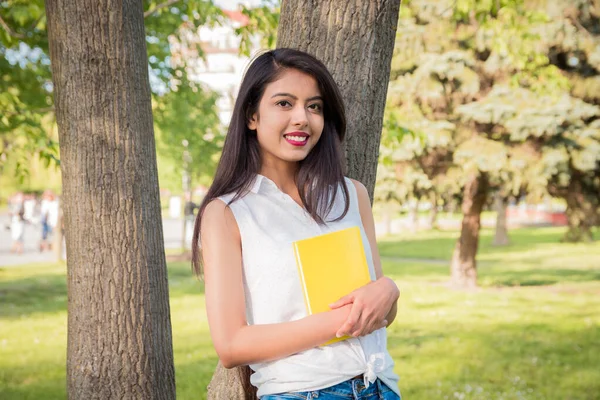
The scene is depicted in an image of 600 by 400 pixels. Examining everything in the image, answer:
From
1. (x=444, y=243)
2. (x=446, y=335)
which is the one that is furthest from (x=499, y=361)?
(x=444, y=243)

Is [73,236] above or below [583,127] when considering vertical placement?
below

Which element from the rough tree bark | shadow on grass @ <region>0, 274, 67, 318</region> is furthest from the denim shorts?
shadow on grass @ <region>0, 274, 67, 318</region>

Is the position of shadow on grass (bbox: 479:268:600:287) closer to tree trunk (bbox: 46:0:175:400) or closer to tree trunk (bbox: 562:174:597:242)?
tree trunk (bbox: 562:174:597:242)

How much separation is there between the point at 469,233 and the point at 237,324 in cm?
1313

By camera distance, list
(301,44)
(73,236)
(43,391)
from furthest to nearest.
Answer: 1. (43,391)
2. (73,236)
3. (301,44)

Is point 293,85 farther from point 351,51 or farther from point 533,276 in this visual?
point 533,276

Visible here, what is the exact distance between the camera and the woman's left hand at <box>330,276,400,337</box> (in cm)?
182

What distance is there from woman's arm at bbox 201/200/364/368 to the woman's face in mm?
312

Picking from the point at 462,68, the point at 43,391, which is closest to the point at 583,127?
the point at 462,68

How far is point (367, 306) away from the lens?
6.08ft

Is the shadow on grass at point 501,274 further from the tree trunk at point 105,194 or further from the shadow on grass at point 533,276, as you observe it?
the tree trunk at point 105,194

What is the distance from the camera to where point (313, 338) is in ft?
5.93

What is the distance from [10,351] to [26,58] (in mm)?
4966

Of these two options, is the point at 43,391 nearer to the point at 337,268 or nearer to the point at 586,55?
the point at 337,268
